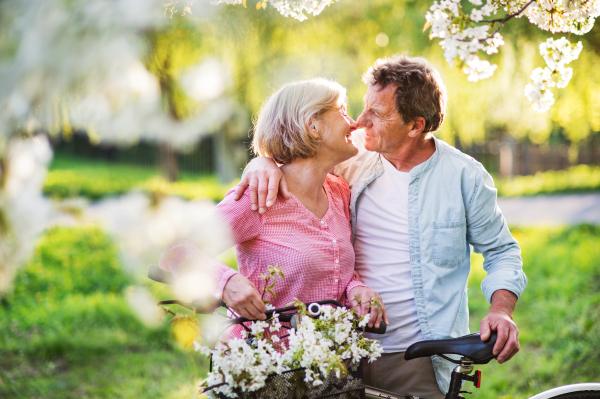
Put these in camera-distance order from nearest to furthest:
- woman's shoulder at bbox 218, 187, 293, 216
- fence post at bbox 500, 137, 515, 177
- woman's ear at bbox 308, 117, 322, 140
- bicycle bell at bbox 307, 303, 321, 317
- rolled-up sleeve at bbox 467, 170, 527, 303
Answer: bicycle bell at bbox 307, 303, 321, 317
woman's shoulder at bbox 218, 187, 293, 216
woman's ear at bbox 308, 117, 322, 140
rolled-up sleeve at bbox 467, 170, 527, 303
fence post at bbox 500, 137, 515, 177

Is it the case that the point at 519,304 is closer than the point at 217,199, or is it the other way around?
the point at 519,304

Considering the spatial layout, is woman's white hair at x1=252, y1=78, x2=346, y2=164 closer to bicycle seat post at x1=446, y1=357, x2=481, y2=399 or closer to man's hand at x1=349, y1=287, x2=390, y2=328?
man's hand at x1=349, y1=287, x2=390, y2=328

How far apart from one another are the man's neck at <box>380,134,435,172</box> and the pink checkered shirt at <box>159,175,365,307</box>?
462 mm

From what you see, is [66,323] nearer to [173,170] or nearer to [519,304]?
[519,304]

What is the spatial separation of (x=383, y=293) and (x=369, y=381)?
0.33 m

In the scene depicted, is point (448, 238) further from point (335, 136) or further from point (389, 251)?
point (335, 136)

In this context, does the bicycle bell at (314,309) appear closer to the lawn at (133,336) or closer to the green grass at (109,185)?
the lawn at (133,336)

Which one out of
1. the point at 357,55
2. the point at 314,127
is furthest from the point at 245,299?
the point at 357,55

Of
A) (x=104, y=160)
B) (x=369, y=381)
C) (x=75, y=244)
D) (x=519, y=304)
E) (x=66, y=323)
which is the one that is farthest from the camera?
(x=104, y=160)

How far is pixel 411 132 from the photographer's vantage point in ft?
6.69

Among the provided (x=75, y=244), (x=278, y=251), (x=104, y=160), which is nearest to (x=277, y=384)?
(x=278, y=251)

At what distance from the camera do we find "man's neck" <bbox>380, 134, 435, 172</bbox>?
2084mm

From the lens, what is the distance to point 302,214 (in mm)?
1790

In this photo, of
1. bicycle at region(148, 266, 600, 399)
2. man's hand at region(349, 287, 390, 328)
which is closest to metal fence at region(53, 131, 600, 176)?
man's hand at region(349, 287, 390, 328)
